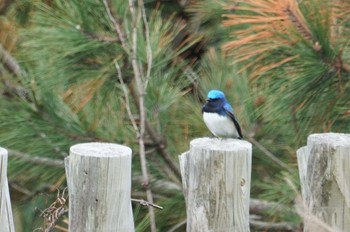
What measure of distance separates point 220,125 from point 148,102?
204mm

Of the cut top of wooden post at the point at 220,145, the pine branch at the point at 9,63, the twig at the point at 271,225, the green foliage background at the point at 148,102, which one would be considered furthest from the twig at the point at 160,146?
the cut top of wooden post at the point at 220,145

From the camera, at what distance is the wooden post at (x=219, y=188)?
1496 millimetres

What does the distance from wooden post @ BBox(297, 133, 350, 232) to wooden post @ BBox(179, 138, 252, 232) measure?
11 centimetres

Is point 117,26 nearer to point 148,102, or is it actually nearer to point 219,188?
point 148,102

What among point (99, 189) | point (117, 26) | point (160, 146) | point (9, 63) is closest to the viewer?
point (99, 189)

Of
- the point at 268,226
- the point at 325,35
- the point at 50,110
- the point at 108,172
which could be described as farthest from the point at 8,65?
the point at 108,172

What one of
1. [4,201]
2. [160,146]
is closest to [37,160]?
[160,146]

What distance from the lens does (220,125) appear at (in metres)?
2.51

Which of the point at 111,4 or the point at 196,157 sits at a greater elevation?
the point at 111,4

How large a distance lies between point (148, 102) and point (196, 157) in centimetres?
101

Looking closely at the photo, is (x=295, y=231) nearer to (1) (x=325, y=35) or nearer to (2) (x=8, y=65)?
(1) (x=325, y=35)

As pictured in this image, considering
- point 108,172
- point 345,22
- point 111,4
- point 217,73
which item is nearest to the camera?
point 108,172

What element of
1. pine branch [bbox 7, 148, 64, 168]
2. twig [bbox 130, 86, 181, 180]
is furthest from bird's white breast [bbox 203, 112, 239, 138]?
pine branch [bbox 7, 148, 64, 168]

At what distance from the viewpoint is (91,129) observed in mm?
2531
